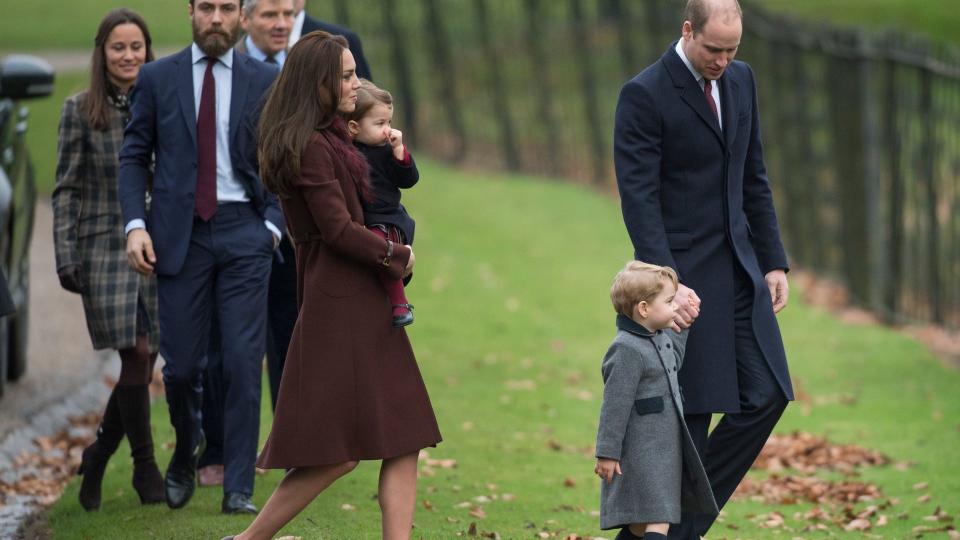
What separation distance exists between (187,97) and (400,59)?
2101 centimetres

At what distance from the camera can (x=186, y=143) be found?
6797mm

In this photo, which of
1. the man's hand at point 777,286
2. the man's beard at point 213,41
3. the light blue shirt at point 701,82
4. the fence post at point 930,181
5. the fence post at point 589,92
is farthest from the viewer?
the fence post at point 589,92

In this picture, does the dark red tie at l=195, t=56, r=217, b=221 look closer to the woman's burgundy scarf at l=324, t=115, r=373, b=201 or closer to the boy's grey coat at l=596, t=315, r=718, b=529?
the woman's burgundy scarf at l=324, t=115, r=373, b=201

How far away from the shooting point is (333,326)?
5562 millimetres

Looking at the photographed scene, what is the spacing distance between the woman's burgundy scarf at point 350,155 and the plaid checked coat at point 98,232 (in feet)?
6.33

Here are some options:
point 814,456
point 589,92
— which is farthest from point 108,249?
point 589,92

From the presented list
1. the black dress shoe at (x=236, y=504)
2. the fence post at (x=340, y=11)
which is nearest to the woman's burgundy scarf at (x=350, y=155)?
the black dress shoe at (x=236, y=504)

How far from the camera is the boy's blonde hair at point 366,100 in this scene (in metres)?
5.68

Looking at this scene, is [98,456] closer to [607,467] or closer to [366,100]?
[366,100]

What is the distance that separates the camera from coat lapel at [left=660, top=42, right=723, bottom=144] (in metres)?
5.96

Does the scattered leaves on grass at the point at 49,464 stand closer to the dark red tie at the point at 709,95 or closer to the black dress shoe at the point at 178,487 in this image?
the black dress shoe at the point at 178,487

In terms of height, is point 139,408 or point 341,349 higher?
point 341,349

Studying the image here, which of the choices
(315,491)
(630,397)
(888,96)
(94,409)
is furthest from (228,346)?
(888,96)

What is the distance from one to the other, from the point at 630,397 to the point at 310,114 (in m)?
1.44
